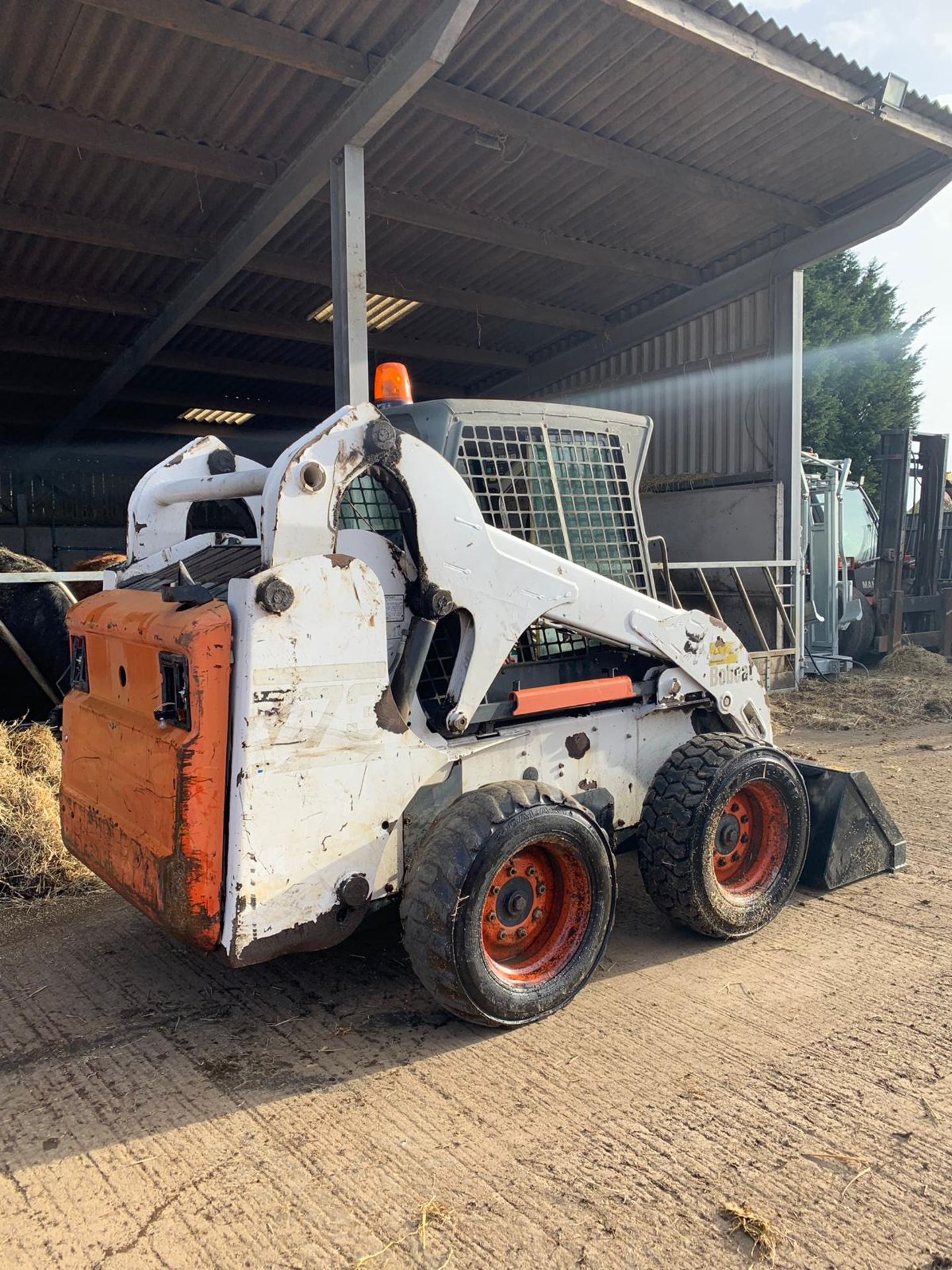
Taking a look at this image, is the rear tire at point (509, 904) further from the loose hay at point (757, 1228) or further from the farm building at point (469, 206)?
the farm building at point (469, 206)

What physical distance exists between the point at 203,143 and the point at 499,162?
248 centimetres

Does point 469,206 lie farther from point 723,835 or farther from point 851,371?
point 851,371

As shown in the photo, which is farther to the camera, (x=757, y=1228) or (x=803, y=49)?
(x=803, y=49)

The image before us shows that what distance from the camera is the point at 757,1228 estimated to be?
2248mm

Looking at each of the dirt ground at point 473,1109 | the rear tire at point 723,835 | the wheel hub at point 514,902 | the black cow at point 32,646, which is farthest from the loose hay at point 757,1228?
the black cow at point 32,646

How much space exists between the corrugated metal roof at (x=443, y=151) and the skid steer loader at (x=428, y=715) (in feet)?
13.1

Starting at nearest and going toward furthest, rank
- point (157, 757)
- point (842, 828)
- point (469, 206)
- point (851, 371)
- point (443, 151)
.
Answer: point (157, 757)
point (842, 828)
point (443, 151)
point (469, 206)
point (851, 371)

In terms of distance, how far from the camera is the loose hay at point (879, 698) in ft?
29.3

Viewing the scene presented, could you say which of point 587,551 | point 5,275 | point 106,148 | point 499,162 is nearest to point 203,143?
point 106,148

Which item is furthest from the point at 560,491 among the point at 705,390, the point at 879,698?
the point at 705,390

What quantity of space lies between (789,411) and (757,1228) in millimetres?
9269

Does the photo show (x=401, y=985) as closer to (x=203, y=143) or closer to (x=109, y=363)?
(x=203, y=143)

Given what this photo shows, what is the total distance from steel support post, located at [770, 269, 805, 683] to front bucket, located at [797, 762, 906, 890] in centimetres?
586

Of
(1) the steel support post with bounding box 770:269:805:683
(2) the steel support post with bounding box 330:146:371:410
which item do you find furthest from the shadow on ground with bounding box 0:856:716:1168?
(1) the steel support post with bounding box 770:269:805:683
